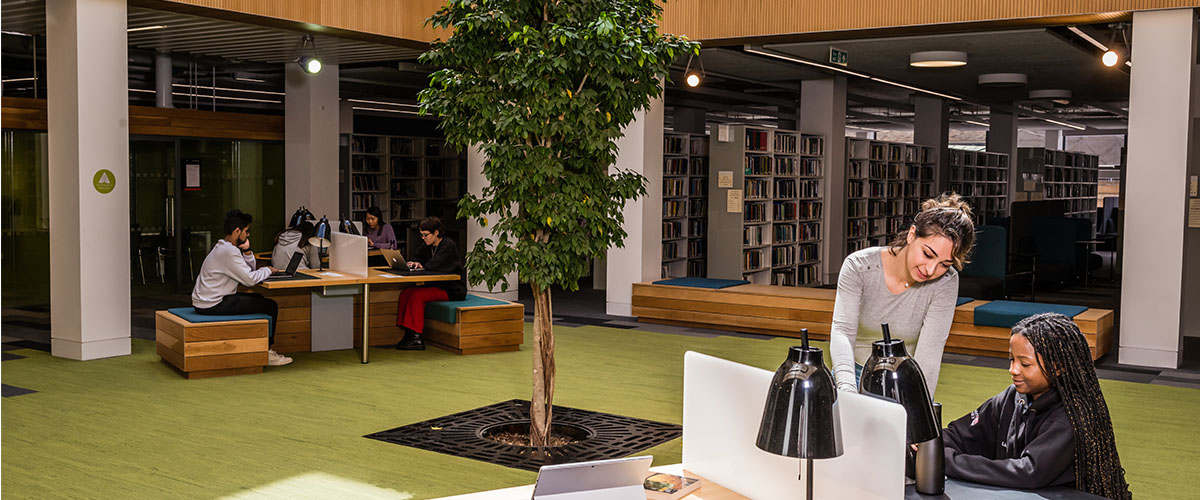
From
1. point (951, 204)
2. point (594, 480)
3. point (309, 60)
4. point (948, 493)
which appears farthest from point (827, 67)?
point (594, 480)

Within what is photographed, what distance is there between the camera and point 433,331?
30.1 ft

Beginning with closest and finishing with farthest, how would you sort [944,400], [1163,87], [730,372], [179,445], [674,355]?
[730,372], [179,445], [944,400], [1163,87], [674,355]

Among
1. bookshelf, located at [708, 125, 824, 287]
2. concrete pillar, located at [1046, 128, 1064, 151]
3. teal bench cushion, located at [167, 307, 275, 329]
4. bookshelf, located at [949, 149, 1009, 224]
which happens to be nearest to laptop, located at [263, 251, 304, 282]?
teal bench cushion, located at [167, 307, 275, 329]

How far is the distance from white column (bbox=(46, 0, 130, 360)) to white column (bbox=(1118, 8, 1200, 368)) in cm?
826

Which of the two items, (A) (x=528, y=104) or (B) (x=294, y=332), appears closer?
(A) (x=528, y=104)

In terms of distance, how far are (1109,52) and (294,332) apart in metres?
7.66

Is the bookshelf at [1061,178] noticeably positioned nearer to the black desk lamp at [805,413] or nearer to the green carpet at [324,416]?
the green carpet at [324,416]

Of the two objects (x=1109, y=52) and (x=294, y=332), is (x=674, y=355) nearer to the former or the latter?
(x=294, y=332)

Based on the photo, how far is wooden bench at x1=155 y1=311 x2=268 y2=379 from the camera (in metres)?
7.48

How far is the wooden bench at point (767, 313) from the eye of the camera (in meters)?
9.14

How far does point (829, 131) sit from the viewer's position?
48.7 feet

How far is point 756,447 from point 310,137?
11476 mm

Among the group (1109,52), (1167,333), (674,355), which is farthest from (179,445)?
(1109,52)

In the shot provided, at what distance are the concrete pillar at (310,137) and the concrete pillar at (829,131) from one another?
21.5 ft
